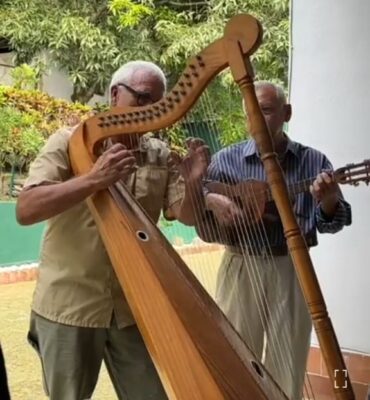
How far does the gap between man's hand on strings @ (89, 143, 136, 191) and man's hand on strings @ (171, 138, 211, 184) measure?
0.17 m

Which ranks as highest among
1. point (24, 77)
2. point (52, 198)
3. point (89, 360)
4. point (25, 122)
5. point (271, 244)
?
point (24, 77)

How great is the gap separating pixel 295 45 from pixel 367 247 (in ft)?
2.57

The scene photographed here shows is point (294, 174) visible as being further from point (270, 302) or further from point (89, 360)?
point (89, 360)

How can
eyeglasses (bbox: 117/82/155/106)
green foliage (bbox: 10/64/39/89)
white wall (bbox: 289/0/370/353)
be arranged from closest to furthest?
eyeglasses (bbox: 117/82/155/106)
white wall (bbox: 289/0/370/353)
green foliage (bbox: 10/64/39/89)

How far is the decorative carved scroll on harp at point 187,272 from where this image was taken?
3.99 feet

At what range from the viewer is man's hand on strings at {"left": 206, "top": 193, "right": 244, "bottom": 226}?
1.68 m

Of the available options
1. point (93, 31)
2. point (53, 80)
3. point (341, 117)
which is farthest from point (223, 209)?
point (53, 80)

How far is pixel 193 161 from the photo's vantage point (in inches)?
63.6

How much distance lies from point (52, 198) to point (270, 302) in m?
0.79

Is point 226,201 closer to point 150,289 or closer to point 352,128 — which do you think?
point 150,289

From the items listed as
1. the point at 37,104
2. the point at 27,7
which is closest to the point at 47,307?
the point at 37,104

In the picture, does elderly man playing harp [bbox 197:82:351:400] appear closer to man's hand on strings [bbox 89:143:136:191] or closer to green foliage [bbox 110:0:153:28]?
man's hand on strings [bbox 89:143:136:191]

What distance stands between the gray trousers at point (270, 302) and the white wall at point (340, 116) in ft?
2.22

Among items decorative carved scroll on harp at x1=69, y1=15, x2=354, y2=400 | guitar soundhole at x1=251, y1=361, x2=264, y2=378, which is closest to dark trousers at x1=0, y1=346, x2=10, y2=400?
decorative carved scroll on harp at x1=69, y1=15, x2=354, y2=400
